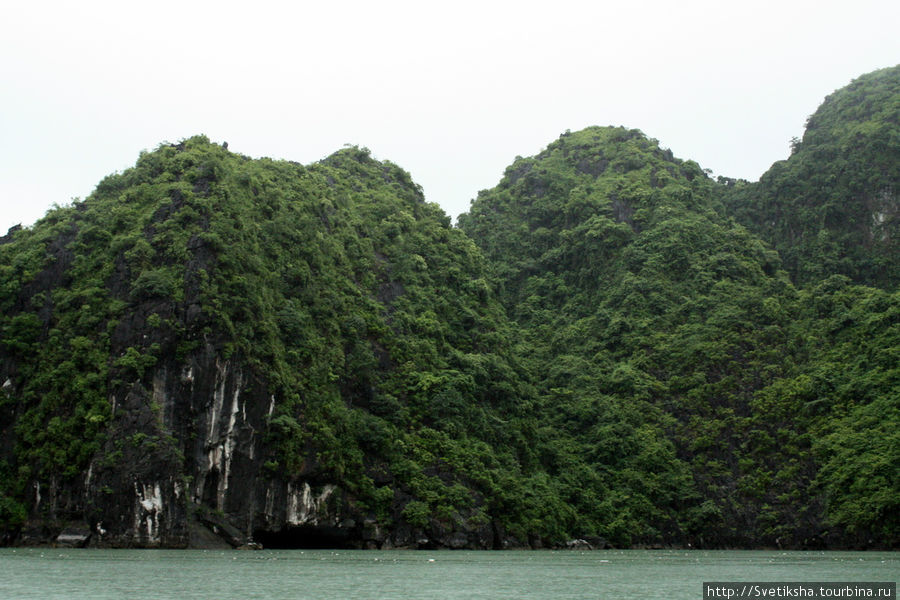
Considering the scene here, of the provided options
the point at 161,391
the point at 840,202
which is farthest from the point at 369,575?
the point at 840,202

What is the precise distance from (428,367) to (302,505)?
51.7ft

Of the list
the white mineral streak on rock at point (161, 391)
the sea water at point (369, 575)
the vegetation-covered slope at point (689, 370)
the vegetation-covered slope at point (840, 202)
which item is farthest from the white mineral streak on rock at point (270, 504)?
the vegetation-covered slope at point (840, 202)

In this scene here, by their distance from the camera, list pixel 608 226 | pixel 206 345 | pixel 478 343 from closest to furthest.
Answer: pixel 206 345
pixel 478 343
pixel 608 226

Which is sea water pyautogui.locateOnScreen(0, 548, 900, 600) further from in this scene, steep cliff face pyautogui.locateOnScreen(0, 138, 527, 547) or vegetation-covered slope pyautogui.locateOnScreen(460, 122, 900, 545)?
vegetation-covered slope pyautogui.locateOnScreen(460, 122, 900, 545)

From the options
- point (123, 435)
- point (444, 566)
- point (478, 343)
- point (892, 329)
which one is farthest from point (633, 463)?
point (123, 435)

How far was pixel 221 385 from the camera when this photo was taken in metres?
44.7

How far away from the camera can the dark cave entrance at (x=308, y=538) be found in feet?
152

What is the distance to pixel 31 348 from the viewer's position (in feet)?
152

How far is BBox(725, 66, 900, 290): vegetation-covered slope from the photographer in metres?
76.9

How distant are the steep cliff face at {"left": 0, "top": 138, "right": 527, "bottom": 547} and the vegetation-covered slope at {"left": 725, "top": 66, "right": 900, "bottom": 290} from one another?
34476mm

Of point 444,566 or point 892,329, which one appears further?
point 892,329

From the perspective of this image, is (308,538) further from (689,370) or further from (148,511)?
(689,370)

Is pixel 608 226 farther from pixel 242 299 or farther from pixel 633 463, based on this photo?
pixel 242 299

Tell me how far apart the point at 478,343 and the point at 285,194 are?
17.3 metres
